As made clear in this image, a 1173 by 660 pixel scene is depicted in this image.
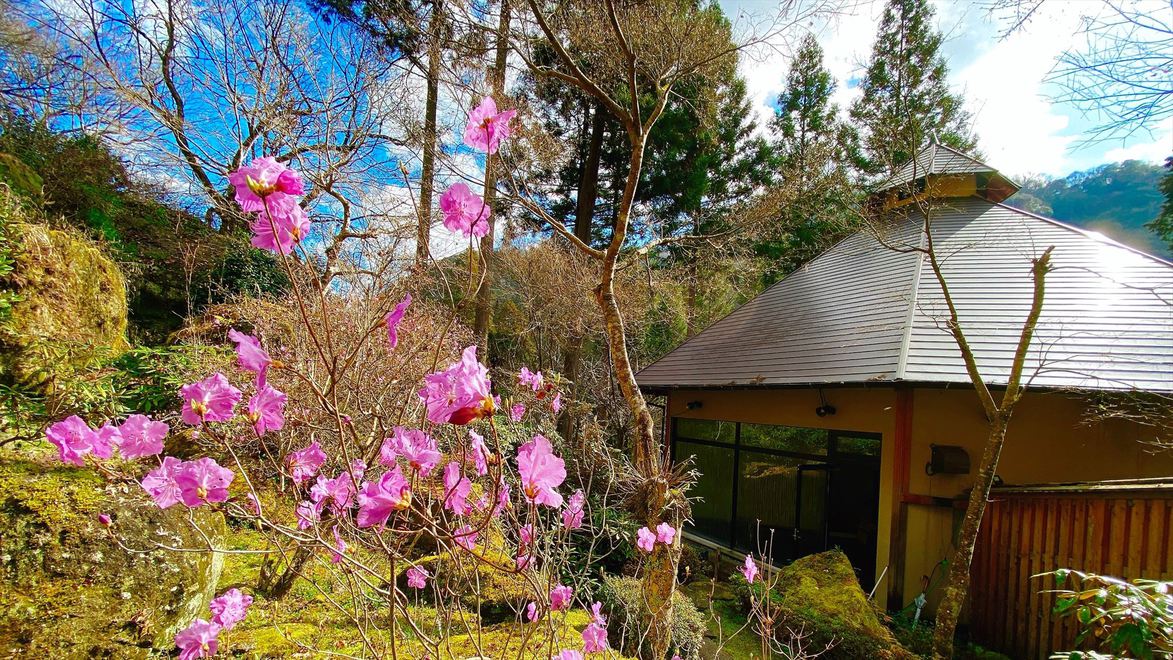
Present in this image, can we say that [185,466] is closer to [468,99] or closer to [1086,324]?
[468,99]

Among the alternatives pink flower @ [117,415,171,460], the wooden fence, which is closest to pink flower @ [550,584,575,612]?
pink flower @ [117,415,171,460]

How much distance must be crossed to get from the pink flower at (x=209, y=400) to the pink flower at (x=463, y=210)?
676 millimetres

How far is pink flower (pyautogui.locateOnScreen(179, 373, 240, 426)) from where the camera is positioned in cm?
113

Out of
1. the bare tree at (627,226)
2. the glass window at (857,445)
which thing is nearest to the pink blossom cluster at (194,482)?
the bare tree at (627,226)

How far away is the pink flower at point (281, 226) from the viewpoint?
1043 millimetres

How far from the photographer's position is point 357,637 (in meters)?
2.53

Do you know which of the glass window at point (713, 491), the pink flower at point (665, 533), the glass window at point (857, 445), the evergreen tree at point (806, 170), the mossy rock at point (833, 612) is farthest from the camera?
the evergreen tree at point (806, 170)

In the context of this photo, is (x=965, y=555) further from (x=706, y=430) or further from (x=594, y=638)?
(x=706, y=430)

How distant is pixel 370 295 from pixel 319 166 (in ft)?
10.8

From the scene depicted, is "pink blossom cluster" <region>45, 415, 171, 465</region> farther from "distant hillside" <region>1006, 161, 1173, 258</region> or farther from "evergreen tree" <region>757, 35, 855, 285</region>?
"distant hillside" <region>1006, 161, 1173, 258</region>

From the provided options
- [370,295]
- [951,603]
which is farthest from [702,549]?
[370,295]

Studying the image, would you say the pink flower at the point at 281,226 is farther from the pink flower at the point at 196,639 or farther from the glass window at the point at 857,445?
the glass window at the point at 857,445

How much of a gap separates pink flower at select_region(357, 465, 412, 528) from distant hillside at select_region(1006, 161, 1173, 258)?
83.6 ft

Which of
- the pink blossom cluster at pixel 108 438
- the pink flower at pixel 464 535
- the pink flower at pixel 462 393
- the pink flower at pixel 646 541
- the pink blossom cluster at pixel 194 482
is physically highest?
the pink flower at pixel 462 393
